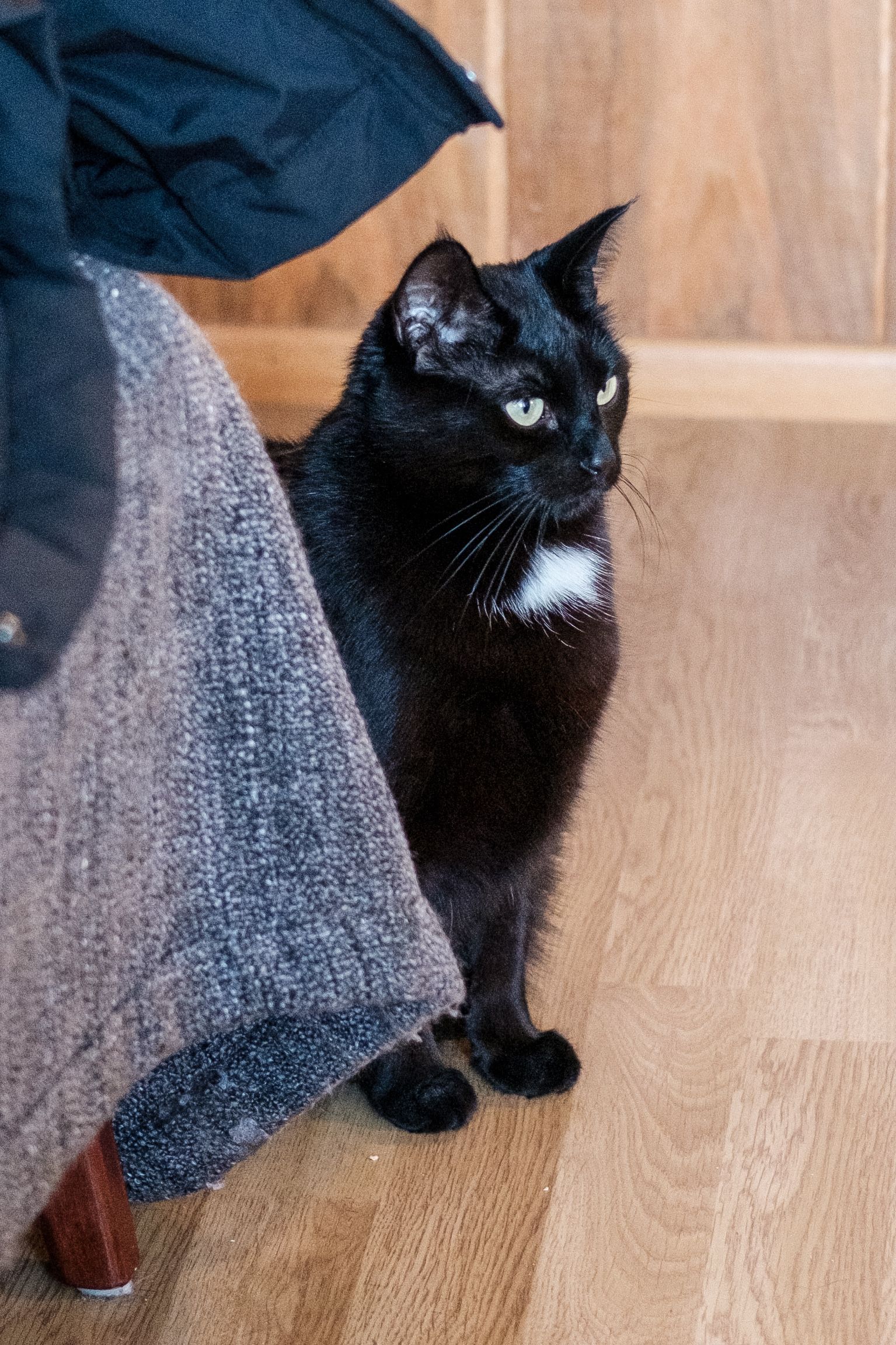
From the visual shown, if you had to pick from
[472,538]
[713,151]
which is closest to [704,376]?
[713,151]

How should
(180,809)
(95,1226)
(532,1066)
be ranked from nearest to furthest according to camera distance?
1. (180,809)
2. (95,1226)
3. (532,1066)

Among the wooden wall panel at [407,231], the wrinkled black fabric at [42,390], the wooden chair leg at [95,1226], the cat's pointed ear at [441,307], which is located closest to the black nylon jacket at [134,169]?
the wrinkled black fabric at [42,390]

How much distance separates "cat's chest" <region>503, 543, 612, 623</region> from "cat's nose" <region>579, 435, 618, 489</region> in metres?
0.07

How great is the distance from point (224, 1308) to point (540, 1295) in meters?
0.20

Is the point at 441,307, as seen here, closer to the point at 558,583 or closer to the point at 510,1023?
the point at 558,583

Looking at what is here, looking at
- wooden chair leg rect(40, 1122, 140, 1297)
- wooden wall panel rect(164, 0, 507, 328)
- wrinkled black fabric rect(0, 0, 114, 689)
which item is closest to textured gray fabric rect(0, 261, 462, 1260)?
wrinkled black fabric rect(0, 0, 114, 689)

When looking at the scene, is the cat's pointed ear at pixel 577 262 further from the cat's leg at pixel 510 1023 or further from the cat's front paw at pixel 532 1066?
the cat's front paw at pixel 532 1066

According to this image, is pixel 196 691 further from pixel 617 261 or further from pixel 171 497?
pixel 617 261

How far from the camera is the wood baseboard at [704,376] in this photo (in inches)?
93.0

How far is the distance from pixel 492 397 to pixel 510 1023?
19.3 inches

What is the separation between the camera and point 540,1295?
0.97 meters

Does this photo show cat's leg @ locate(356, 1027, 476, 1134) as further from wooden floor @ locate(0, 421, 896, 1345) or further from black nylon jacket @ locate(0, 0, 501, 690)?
black nylon jacket @ locate(0, 0, 501, 690)

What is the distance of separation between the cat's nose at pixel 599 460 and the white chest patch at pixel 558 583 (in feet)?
0.22

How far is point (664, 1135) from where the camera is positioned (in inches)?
43.5
